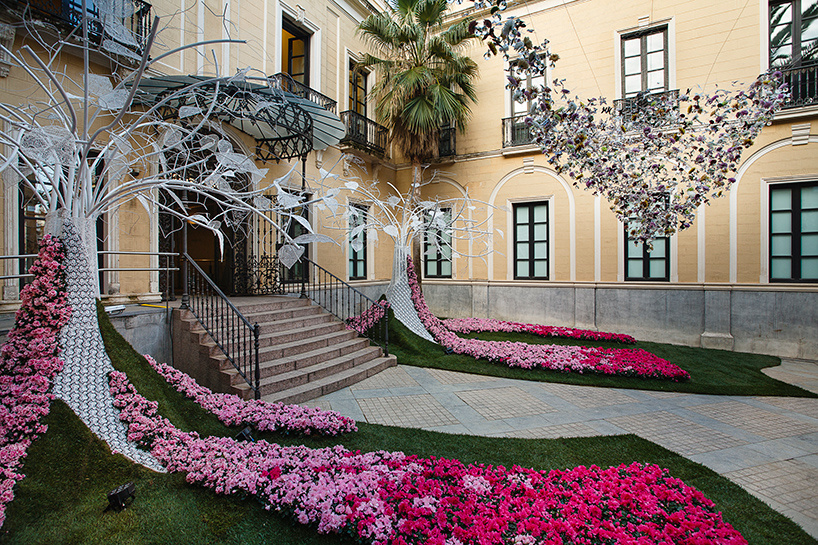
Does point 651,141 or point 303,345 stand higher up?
point 651,141

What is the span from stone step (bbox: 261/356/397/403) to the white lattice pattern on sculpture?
75.0 inches

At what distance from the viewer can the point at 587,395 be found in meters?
5.77

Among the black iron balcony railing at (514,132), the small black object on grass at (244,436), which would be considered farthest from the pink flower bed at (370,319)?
the black iron balcony railing at (514,132)

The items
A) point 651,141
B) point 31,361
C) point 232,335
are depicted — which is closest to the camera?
point 31,361

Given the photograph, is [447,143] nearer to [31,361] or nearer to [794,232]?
[794,232]

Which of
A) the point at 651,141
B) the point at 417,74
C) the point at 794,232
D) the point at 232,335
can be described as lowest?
the point at 232,335

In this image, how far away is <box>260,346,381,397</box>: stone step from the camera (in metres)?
5.15

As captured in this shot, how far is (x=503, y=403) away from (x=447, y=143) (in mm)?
8982

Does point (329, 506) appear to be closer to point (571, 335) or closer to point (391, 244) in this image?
point (571, 335)

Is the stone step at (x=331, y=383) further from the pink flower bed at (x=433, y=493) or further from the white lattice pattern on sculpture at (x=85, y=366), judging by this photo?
the white lattice pattern on sculpture at (x=85, y=366)

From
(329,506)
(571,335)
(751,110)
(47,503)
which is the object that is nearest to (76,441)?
(47,503)

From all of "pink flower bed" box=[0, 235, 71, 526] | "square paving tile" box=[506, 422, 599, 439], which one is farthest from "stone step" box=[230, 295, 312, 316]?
"square paving tile" box=[506, 422, 599, 439]

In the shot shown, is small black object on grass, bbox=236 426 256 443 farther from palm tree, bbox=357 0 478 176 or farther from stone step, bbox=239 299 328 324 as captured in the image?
palm tree, bbox=357 0 478 176

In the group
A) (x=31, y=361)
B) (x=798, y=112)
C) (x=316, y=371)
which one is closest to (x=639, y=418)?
(x=316, y=371)
